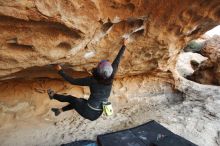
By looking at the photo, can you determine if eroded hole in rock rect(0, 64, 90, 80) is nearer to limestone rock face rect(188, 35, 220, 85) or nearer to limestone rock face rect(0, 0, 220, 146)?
limestone rock face rect(0, 0, 220, 146)

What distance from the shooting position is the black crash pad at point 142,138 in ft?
14.0

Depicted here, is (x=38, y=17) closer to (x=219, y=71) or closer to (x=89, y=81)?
(x=89, y=81)

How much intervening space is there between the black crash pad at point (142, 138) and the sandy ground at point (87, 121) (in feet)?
1.72

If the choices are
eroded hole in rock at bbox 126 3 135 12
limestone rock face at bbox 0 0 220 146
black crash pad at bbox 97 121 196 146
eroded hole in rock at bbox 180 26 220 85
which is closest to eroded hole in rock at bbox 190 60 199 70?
eroded hole in rock at bbox 180 26 220 85

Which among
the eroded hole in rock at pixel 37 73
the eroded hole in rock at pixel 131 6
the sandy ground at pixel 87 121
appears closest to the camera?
the eroded hole in rock at pixel 131 6

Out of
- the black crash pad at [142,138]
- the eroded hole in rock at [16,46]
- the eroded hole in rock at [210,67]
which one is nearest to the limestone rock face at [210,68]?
the eroded hole in rock at [210,67]

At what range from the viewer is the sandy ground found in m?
4.69

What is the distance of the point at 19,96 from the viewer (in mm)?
4988

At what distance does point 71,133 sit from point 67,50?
67.6 inches

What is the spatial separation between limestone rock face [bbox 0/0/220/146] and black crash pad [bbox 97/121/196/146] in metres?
0.57

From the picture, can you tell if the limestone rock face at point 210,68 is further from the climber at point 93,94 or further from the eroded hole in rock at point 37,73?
the climber at point 93,94

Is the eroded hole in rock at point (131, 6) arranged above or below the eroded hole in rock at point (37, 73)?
above

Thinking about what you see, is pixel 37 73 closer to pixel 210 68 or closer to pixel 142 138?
pixel 142 138

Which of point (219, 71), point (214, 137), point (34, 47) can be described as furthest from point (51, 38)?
point (219, 71)
